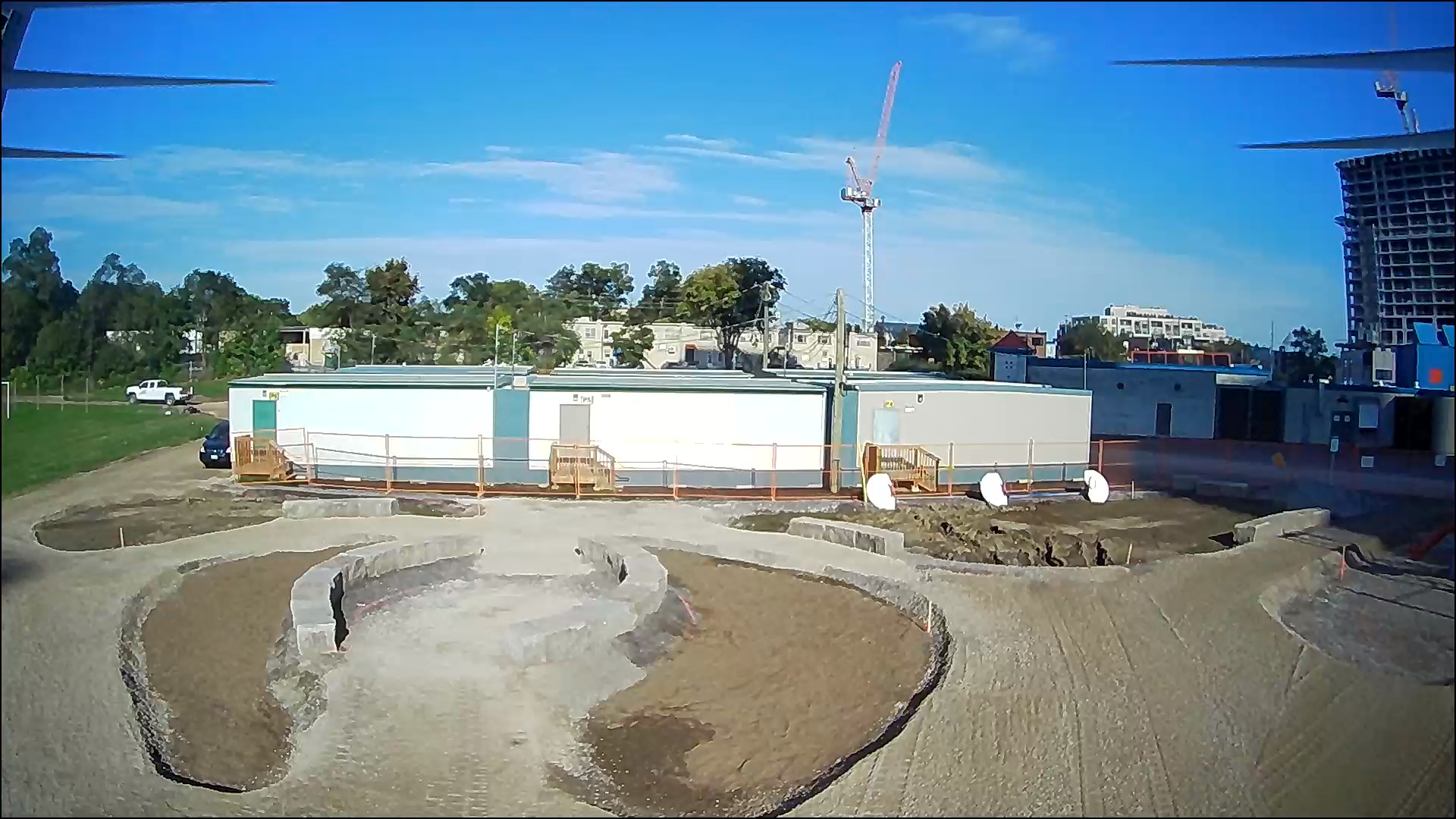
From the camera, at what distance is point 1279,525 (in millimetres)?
13805

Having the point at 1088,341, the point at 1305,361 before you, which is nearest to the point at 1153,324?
the point at 1088,341

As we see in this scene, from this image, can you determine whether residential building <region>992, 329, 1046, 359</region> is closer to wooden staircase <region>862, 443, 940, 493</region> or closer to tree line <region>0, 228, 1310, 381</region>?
tree line <region>0, 228, 1310, 381</region>

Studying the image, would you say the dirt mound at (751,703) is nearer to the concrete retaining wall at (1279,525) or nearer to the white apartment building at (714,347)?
the concrete retaining wall at (1279,525)

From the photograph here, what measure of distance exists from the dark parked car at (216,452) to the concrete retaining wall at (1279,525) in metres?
18.9

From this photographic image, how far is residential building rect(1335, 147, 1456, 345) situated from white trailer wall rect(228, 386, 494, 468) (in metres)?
15.5

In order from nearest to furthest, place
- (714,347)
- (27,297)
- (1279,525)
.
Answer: (27,297), (1279,525), (714,347)

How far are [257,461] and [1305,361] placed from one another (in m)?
24.1

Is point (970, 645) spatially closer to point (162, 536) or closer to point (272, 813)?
point (272, 813)

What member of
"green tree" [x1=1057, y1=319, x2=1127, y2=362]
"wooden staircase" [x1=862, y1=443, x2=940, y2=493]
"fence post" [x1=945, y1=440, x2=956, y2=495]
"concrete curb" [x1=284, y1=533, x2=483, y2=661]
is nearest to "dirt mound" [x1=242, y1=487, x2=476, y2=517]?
"concrete curb" [x1=284, y1=533, x2=483, y2=661]

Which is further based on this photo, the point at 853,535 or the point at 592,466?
the point at 592,466

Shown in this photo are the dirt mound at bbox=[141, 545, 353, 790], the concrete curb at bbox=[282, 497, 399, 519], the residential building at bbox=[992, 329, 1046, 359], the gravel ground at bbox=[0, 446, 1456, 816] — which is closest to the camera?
the gravel ground at bbox=[0, 446, 1456, 816]

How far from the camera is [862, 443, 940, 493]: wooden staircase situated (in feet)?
65.9

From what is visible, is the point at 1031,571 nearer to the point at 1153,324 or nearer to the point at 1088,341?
the point at 1088,341

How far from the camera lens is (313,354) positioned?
3528cm
